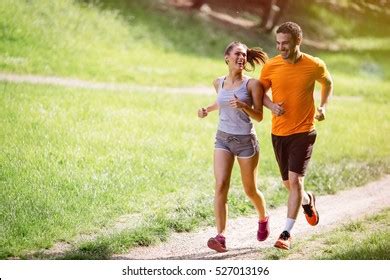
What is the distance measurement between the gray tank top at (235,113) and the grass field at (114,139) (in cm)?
127

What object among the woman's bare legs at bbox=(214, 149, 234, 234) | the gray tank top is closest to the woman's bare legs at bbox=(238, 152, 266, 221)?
the woman's bare legs at bbox=(214, 149, 234, 234)

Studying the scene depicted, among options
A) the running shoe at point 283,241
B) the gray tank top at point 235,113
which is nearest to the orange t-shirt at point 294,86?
the gray tank top at point 235,113

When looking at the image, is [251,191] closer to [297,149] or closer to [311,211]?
[297,149]

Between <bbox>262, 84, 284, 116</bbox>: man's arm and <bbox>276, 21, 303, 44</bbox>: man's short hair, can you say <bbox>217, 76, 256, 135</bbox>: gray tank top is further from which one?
<bbox>276, 21, 303, 44</bbox>: man's short hair

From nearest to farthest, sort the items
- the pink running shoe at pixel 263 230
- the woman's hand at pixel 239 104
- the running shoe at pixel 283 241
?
1. the woman's hand at pixel 239 104
2. the running shoe at pixel 283 241
3. the pink running shoe at pixel 263 230

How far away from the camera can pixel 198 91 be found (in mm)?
10938

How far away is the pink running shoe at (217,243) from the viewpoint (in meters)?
6.30

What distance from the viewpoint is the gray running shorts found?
20.1 ft

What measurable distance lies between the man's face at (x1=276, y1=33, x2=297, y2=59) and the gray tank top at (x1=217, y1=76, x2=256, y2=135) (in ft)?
1.20

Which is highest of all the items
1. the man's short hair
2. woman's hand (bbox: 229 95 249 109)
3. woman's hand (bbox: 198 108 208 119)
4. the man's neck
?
the man's short hair

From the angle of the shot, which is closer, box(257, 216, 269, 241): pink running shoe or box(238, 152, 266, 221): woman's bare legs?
box(238, 152, 266, 221): woman's bare legs

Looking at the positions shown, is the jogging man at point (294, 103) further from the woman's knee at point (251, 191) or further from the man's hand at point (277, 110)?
the woman's knee at point (251, 191)

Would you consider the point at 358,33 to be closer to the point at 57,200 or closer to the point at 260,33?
the point at 260,33
